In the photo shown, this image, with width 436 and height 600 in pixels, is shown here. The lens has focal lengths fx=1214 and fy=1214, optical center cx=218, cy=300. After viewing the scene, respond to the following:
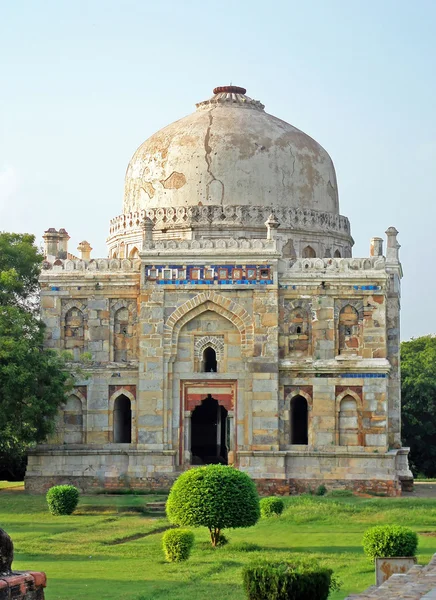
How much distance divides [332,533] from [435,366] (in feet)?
71.7

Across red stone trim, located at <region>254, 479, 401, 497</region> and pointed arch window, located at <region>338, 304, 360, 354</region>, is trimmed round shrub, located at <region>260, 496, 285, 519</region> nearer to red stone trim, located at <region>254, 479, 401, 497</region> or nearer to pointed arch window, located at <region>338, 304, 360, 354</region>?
red stone trim, located at <region>254, 479, 401, 497</region>

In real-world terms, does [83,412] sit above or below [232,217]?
below

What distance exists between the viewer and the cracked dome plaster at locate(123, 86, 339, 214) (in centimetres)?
3303

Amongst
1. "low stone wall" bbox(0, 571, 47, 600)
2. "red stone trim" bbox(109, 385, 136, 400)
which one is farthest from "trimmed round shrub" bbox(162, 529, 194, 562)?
"red stone trim" bbox(109, 385, 136, 400)

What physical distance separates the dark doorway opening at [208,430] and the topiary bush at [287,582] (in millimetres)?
18529

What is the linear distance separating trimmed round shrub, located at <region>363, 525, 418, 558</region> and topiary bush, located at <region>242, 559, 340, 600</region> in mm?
3761

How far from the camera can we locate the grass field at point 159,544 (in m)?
16.6

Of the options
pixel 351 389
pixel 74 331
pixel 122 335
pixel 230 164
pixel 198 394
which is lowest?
pixel 198 394

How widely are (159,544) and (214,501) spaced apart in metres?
1.33

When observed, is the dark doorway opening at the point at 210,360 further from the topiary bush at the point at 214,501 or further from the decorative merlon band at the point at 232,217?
the topiary bush at the point at 214,501

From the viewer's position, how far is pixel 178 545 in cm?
1881

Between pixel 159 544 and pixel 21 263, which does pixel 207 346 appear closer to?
pixel 21 263

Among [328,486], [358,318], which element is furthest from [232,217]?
[328,486]

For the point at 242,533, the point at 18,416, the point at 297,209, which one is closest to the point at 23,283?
the point at 18,416
